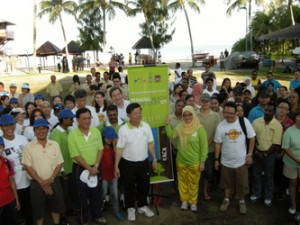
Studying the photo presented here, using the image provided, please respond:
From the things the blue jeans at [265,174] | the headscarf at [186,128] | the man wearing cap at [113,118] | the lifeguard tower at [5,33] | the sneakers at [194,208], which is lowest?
the sneakers at [194,208]

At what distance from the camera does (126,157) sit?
4730 mm

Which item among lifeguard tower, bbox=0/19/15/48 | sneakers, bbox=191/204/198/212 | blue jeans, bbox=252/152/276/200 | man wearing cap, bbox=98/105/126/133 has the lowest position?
sneakers, bbox=191/204/198/212

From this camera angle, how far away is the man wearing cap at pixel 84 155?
4270 millimetres

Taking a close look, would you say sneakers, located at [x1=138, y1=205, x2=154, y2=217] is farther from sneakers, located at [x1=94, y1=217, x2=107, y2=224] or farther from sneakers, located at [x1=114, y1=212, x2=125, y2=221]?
sneakers, located at [x1=94, y1=217, x2=107, y2=224]

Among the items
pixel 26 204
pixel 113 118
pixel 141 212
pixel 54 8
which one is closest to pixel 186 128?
pixel 113 118

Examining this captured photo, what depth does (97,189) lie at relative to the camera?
4.54 m

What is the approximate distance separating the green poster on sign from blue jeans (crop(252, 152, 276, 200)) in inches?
68.1

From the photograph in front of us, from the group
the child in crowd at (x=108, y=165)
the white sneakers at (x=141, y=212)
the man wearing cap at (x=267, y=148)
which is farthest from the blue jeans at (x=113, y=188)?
the man wearing cap at (x=267, y=148)

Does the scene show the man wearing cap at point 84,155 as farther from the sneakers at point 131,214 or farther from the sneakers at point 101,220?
the sneakers at point 131,214

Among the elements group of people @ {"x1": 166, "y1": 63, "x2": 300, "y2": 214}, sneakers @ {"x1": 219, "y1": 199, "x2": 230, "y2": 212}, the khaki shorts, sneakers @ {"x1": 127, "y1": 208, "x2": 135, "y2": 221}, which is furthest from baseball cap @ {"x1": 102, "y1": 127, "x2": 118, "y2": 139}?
the khaki shorts

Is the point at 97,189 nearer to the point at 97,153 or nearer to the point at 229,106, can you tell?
the point at 97,153

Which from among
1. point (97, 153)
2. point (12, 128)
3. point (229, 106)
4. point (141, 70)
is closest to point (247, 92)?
point (229, 106)

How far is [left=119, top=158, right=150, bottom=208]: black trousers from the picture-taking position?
4.75m

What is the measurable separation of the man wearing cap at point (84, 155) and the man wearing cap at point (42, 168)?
9.4 inches
